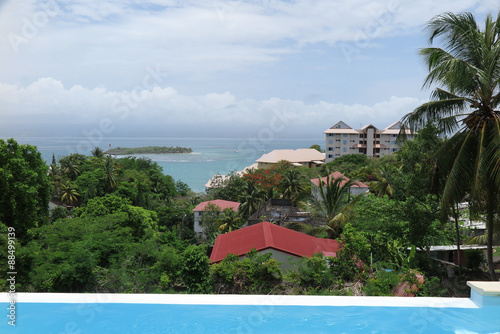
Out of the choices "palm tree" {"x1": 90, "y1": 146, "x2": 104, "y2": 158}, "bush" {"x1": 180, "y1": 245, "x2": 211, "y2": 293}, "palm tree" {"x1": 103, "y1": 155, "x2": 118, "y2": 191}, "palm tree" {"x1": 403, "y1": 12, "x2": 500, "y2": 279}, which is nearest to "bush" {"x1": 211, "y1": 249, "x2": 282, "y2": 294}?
"bush" {"x1": 180, "y1": 245, "x2": 211, "y2": 293}

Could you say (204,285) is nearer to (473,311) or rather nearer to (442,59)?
(473,311)

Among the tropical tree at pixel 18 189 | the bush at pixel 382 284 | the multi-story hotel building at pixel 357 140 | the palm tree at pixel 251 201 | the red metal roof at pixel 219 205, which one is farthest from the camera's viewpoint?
the multi-story hotel building at pixel 357 140

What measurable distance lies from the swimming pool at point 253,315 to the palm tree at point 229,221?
54.9 ft

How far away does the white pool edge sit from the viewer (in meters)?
4.53

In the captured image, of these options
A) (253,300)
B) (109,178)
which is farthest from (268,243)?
(109,178)

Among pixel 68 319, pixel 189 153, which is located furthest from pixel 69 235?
pixel 189 153

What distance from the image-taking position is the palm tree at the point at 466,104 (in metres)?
6.29

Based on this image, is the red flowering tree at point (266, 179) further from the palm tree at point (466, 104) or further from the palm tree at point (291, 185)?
the palm tree at point (466, 104)

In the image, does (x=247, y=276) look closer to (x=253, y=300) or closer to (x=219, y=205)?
(x=253, y=300)

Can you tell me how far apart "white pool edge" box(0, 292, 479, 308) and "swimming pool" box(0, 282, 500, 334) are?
1 centimetres

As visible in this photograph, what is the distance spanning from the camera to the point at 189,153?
113 metres

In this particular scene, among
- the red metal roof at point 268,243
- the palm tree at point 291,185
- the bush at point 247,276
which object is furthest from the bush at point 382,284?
the palm tree at point 291,185

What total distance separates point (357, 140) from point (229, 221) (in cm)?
3672

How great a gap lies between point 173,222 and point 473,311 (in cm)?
2333
